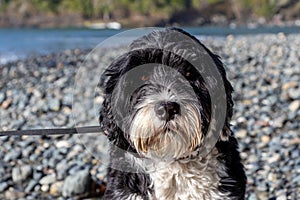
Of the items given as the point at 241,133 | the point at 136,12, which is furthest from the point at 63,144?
the point at 136,12

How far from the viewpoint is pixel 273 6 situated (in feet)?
350

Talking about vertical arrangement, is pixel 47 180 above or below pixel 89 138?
below

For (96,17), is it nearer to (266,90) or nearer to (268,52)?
(268,52)

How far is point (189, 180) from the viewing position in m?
5.00

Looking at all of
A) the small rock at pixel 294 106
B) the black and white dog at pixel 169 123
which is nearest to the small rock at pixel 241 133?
the small rock at pixel 294 106

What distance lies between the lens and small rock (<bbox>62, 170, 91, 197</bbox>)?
7.70 m

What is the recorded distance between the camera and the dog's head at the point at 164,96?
4.43 m

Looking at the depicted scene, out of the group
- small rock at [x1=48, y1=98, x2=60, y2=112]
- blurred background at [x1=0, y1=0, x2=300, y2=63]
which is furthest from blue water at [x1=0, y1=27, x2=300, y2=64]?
blurred background at [x1=0, y1=0, x2=300, y2=63]

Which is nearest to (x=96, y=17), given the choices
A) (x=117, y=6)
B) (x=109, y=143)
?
(x=117, y=6)

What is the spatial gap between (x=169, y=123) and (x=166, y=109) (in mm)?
136

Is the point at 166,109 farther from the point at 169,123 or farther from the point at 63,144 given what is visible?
the point at 63,144

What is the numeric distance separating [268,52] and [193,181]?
15.4 m

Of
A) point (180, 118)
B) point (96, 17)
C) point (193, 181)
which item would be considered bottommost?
point (96, 17)

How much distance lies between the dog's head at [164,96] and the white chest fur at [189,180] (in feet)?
0.65
